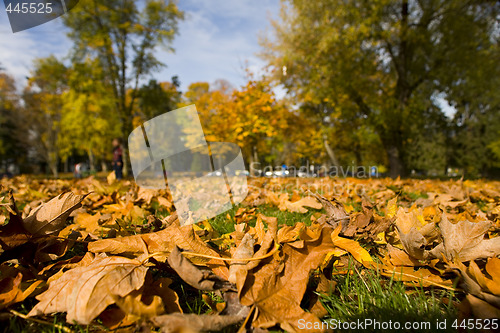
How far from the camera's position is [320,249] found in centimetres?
80

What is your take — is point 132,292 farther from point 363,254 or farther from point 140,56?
point 140,56

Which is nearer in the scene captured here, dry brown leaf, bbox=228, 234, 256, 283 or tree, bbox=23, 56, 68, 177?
dry brown leaf, bbox=228, 234, 256, 283

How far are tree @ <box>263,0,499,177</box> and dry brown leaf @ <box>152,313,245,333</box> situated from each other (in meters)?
11.3

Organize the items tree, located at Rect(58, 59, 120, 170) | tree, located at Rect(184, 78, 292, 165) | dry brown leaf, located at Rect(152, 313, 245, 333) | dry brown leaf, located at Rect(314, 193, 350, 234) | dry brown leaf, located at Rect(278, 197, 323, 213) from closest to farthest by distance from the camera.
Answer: dry brown leaf, located at Rect(152, 313, 245, 333)
dry brown leaf, located at Rect(314, 193, 350, 234)
dry brown leaf, located at Rect(278, 197, 323, 213)
tree, located at Rect(184, 78, 292, 165)
tree, located at Rect(58, 59, 120, 170)

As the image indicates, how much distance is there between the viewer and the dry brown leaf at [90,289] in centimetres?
64

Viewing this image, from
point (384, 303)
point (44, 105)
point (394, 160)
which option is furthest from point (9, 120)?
point (384, 303)

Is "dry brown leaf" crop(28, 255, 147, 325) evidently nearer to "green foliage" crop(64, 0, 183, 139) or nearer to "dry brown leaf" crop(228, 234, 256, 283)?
"dry brown leaf" crop(228, 234, 256, 283)

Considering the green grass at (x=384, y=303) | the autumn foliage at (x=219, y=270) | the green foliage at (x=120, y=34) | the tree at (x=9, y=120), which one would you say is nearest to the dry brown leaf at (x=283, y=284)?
the autumn foliage at (x=219, y=270)

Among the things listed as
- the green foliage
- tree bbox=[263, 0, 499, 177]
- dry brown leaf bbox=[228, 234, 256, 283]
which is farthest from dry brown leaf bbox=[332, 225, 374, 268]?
the green foliage

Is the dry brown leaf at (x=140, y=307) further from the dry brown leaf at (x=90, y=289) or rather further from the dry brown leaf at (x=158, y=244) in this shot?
the dry brown leaf at (x=158, y=244)

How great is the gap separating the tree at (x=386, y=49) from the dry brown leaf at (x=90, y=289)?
37.0 ft

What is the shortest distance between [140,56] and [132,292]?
22324 millimetres

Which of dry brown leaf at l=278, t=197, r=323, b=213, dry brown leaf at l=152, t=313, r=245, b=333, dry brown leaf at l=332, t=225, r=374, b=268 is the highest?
dry brown leaf at l=152, t=313, r=245, b=333

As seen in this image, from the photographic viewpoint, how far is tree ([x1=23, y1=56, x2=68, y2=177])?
20.5 m
